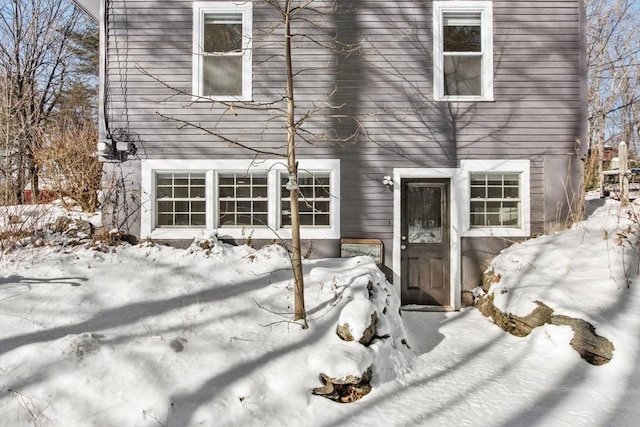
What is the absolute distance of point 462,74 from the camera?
20.1 ft

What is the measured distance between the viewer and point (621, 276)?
14.4ft

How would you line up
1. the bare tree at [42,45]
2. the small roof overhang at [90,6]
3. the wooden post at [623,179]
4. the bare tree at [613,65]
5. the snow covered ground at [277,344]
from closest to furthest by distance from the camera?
the snow covered ground at [277,344] < the wooden post at [623,179] < the small roof overhang at [90,6] < the bare tree at [42,45] < the bare tree at [613,65]

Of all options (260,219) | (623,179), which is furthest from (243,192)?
(623,179)

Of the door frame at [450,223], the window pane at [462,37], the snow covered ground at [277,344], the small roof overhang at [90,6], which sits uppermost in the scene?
the small roof overhang at [90,6]

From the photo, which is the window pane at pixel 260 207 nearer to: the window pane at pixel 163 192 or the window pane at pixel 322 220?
the window pane at pixel 322 220

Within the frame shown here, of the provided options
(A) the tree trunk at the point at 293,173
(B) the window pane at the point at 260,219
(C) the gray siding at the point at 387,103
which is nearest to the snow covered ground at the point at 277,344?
(A) the tree trunk at the point at 293,173

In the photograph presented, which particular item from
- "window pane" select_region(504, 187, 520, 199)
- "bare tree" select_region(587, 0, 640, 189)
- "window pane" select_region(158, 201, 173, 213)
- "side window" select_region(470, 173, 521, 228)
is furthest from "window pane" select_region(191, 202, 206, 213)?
"bare tree" select_region(587, 0, 640, 189)

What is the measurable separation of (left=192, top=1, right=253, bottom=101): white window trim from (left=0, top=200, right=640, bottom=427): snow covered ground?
274cm

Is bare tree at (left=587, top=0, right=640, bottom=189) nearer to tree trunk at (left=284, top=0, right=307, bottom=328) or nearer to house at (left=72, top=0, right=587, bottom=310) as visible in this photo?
house at (left=72, top=0, right=587, bottom=310)

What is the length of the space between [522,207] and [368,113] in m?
3.07

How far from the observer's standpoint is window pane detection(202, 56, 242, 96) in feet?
20.2

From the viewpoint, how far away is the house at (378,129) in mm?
5949

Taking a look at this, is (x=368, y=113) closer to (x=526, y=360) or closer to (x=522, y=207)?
(x=522, y=207)

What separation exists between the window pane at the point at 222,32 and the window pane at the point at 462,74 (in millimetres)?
3662
